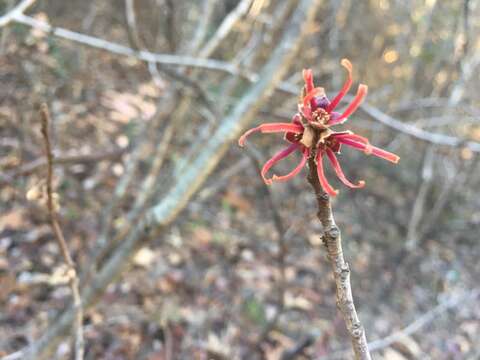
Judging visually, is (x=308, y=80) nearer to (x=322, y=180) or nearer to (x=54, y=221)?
(x=322, y=180)

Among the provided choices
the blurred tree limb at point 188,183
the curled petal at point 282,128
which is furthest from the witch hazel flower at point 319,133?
the blurred tree limb at point 188,183

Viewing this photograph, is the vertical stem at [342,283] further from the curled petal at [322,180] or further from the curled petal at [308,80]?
the curled petal at [308,80]

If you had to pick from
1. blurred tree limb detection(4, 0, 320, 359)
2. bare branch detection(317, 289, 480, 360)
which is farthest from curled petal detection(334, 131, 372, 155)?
bare branch detection(317, 289, 480, 360)

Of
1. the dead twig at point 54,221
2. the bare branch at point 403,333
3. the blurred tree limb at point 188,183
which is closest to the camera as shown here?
the dead twig at point 54,221

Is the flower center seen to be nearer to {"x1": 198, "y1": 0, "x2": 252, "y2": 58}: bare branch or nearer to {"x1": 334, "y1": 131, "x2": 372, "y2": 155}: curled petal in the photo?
{"x1": 334, "y1": 131, "x2": 372, "y2": 155}: curled petal

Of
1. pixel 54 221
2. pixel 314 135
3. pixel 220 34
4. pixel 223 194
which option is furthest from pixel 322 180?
pixel 223 194

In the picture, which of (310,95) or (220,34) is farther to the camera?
(220,34)

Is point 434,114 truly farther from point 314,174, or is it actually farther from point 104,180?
point 314,174
